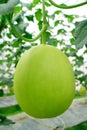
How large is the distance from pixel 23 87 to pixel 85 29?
0.28 m

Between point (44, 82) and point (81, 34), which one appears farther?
point (81, 34)

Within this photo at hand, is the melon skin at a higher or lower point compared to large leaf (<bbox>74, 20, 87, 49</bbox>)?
lower

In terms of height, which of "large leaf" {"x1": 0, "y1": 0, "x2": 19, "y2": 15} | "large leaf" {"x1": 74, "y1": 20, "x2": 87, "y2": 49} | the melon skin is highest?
"large leaf" {"x1": 0, "y1": 0, "x2": 19, "y2": 15}

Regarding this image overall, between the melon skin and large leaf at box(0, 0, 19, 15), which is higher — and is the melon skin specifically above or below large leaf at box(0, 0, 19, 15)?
below

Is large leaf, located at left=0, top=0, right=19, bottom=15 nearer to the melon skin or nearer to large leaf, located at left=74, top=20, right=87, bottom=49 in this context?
the melon skin

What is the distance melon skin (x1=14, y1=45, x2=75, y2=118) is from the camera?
706mm

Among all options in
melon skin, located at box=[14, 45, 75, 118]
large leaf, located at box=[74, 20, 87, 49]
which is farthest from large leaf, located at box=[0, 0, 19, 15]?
large leaf, located at box=[74, 20, 87, 49]

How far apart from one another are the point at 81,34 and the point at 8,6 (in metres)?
0.24

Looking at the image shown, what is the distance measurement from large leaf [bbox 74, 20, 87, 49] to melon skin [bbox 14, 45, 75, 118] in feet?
0.42

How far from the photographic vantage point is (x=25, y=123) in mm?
3184

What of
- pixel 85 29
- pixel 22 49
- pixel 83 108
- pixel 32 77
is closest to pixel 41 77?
pixel 32 77

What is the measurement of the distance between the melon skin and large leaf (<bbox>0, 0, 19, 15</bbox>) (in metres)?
0.11

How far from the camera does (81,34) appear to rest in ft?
2.94

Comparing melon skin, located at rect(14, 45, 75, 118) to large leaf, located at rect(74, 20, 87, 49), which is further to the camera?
large leaf, located at rect(74, 20, 87, 49)
